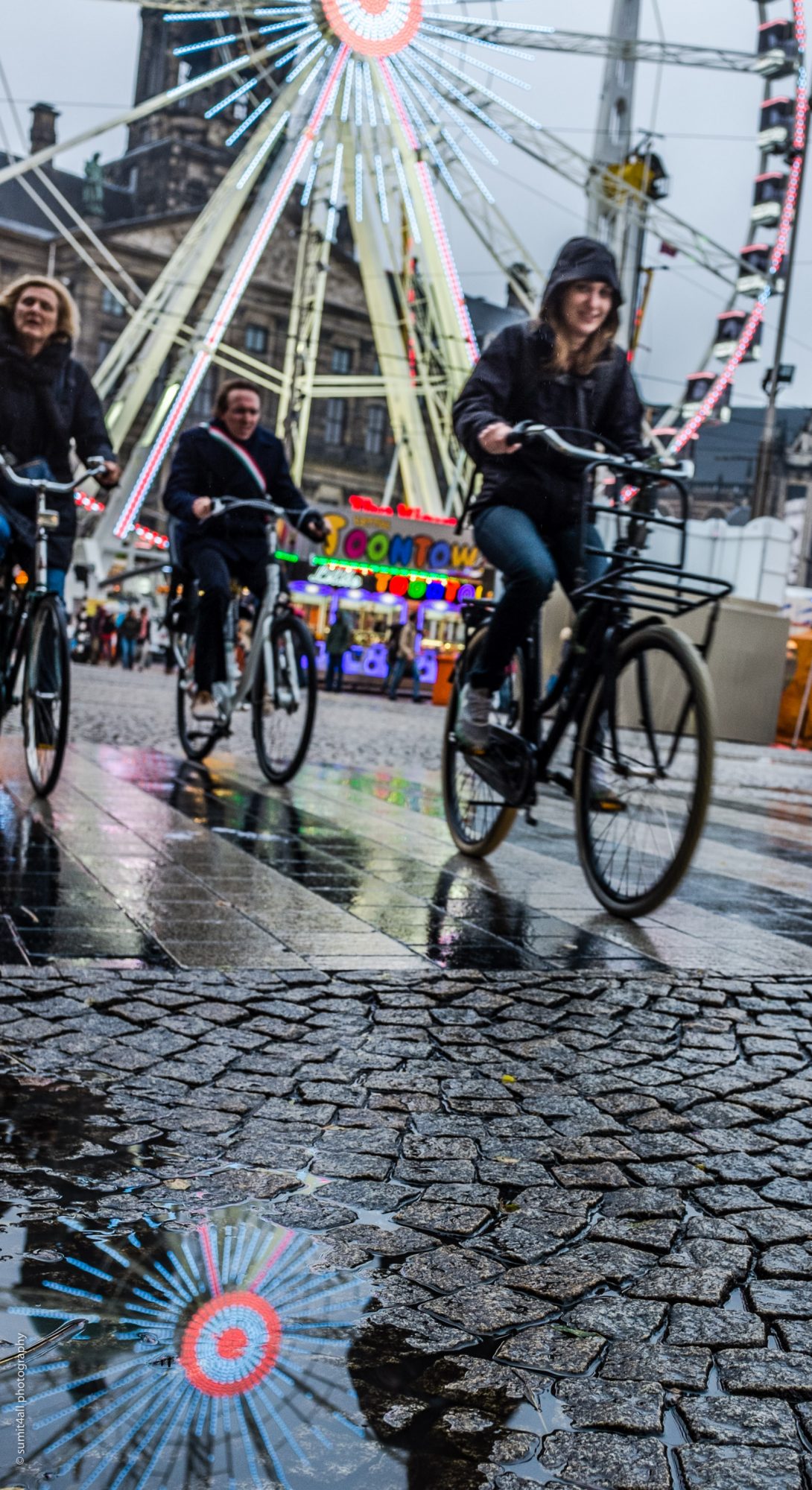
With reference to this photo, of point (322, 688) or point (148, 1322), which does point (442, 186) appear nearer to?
point (322, 688)

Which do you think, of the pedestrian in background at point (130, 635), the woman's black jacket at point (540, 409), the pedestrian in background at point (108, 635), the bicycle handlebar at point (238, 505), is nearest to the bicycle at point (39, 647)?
the bicycle handlebar at point (238, 505)

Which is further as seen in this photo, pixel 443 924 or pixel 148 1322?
pixel 443 924

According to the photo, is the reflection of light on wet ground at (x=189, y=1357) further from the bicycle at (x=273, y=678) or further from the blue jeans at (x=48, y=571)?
the bicycle at (x=273, y=678)

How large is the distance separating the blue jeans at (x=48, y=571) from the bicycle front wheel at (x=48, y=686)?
10 cm

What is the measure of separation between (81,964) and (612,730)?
168 cm

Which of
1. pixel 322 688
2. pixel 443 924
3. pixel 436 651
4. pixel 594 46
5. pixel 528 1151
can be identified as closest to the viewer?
pixel 528 1151

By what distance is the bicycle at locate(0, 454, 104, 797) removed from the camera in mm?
5332

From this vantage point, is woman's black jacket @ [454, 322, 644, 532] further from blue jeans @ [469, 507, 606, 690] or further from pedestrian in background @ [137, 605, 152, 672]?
pedestrian in background @ [137, 605, 152, 672]

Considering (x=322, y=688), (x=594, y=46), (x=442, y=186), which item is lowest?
(x=322, y=688)

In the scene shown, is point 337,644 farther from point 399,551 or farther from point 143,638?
point 399,551

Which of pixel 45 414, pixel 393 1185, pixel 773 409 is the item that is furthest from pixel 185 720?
pixel 773 409

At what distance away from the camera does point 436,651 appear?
119 ft

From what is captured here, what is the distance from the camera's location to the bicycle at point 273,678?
6.70m

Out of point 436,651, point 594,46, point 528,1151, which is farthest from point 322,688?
point 528,1151
